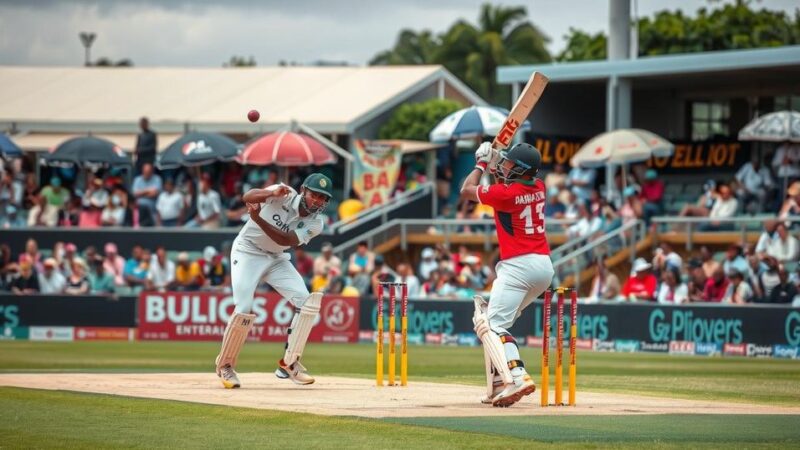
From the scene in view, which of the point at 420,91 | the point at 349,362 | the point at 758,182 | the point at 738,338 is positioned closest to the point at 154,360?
the point at 349,362

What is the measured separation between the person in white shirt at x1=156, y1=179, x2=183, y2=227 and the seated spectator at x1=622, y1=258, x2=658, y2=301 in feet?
34.3

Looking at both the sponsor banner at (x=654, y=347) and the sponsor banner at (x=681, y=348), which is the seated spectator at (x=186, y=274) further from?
the sponsor banner at (x=681, y=348)

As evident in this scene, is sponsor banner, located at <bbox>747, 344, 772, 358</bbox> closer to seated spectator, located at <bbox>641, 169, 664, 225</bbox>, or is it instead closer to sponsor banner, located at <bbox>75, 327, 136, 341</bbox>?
seated spectator, located at <bbox>641, 169, 664, 225</bbox>

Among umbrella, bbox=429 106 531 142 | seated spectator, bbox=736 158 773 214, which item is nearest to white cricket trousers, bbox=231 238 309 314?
umbrella, bbox=429 106 531 142

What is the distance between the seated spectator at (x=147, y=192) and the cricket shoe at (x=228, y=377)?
17.4 metres

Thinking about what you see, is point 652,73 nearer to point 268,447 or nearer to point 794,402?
point 794,402

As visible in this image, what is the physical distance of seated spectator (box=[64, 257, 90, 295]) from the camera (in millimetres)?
27641

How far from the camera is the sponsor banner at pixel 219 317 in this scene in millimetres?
26156

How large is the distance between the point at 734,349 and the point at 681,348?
3.10ft

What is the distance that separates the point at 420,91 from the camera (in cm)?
3728

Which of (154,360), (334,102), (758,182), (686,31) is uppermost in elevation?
(686,31)

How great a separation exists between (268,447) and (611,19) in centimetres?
2574

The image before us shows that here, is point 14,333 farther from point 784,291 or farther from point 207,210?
point 784,291

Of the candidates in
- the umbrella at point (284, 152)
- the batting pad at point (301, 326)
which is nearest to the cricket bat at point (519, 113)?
the batting pad at point (301, 326)
